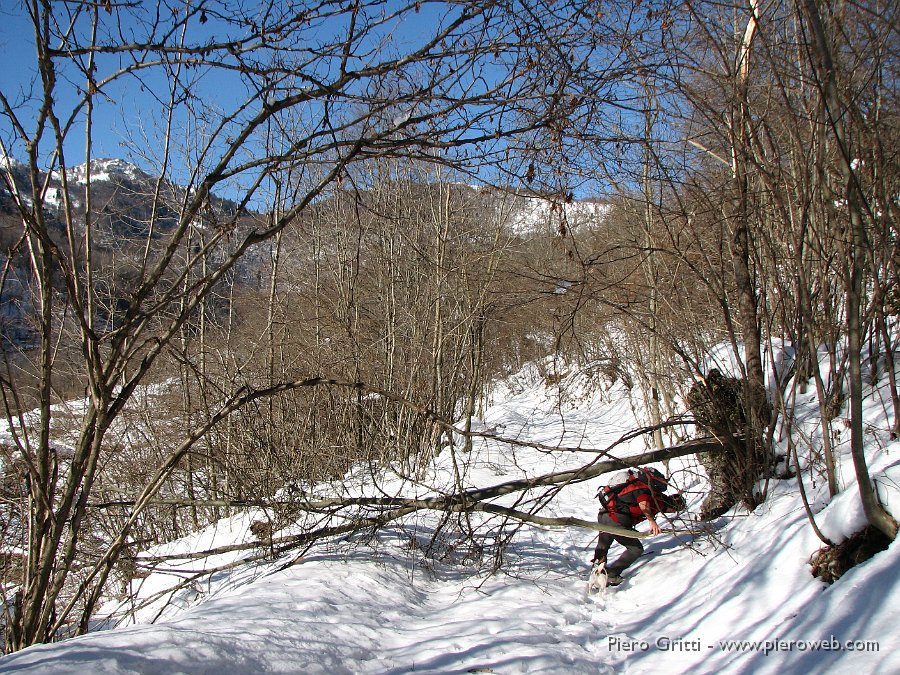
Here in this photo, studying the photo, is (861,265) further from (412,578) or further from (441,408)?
(441,408)

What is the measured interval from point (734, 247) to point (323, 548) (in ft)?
Result: 14.6

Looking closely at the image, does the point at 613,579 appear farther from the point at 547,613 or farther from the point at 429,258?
the point at 429,258

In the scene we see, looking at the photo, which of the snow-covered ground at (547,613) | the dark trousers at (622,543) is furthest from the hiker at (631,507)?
the snow-covered ground at (547,613)

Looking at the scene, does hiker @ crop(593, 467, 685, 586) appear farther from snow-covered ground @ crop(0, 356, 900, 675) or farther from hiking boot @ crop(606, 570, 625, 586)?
snow-covered ground @ crop(0, 356, 900, 675)

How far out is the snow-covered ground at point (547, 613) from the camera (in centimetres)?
219

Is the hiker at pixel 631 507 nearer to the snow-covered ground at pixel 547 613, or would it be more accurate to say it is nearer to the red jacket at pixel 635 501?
the red jacket at pixel 635 501

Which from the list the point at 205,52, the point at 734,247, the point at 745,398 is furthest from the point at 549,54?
the point at 745,398

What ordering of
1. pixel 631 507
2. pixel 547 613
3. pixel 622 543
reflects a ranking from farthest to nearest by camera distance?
pixel 631 507 < pixel 622 543 < pixel 547 613

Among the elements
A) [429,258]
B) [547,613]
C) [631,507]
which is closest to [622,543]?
[631,507]

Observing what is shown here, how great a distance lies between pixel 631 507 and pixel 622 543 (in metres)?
0.32

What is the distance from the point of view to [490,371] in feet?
68.0

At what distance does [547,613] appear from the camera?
3.69 metres

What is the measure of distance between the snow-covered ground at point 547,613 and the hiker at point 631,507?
17cm

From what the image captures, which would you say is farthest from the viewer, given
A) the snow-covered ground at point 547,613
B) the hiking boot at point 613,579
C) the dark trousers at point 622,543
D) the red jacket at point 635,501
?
the red jacket at point 635,501
